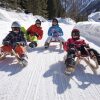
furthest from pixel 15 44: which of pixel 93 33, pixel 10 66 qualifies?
pixel 93 33

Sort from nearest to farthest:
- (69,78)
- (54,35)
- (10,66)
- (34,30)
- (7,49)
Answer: (69,78)
(10,66)
(7,49)
(54,35)
(34,30)

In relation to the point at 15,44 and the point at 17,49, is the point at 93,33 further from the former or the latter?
the point at 17,49

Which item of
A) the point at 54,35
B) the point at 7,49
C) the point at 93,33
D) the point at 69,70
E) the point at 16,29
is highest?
the point at 16,29

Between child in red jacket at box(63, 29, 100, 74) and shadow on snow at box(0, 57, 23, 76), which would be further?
shadow on snow at box(0, 57, 23, 76)

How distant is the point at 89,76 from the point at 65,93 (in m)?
1.14

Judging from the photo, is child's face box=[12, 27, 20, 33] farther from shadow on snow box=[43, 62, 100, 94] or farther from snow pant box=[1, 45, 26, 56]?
shadow on snow box=[43, 62, 100, 94]

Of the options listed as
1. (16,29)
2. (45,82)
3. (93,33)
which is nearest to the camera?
(45,82)

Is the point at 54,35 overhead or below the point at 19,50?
below

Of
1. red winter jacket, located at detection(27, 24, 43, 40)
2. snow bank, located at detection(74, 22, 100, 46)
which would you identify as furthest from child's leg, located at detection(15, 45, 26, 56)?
snow bank, located at detection(74, 22, 100, 46)

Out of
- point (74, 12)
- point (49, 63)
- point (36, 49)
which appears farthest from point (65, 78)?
point (74, 12)

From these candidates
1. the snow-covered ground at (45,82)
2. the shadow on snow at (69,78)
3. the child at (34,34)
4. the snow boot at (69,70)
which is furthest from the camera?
the child at (34,34)

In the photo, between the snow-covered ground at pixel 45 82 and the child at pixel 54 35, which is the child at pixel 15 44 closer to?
the snow-covered ground at pixel 45 82

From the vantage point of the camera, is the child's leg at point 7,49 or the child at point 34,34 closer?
the child's leg at point 7,49

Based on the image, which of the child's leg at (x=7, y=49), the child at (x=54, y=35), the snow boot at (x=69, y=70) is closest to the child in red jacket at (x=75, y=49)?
the snow boot at (x=69, y=70)
